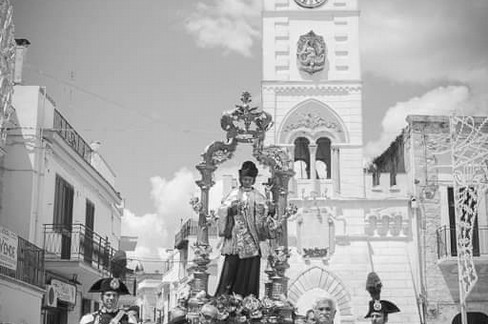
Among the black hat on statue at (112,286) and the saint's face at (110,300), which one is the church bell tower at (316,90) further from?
the saint's face at (110,300)

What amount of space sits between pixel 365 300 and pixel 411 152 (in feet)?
14.7

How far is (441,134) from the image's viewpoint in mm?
24641

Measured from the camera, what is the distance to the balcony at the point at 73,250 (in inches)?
762

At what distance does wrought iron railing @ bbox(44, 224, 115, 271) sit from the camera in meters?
19.3

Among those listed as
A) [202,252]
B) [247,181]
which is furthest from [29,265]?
[247,181]

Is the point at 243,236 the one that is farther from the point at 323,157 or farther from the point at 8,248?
the point at 323,157

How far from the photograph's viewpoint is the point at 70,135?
22062 mm

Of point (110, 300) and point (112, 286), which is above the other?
point (112, 286)

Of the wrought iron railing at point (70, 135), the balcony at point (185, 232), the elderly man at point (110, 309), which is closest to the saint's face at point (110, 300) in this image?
the elderly man at point (110, 309)

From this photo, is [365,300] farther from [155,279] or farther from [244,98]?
[155,279]

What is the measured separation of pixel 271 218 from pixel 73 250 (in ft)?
34.0

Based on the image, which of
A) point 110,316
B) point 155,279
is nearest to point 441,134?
point 110,316

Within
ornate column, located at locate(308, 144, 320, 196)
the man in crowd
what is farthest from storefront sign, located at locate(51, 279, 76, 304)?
the man in crowd

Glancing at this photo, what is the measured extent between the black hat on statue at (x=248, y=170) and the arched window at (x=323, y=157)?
14798 mm
